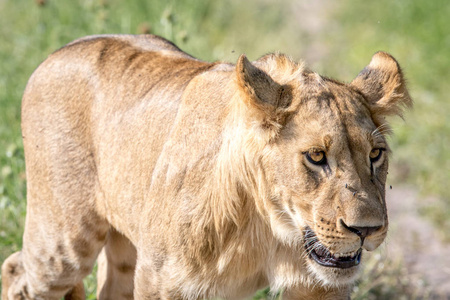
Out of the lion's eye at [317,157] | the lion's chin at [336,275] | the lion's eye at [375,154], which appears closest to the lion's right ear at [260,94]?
the lion's eye at [317,157]

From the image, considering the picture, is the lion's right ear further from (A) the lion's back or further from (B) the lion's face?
(A) the lion's back

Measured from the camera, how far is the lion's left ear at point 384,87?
9.06 ft

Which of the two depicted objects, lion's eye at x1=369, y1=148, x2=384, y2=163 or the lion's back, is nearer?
lion's eye at x1=369, y1=148, x2=384, y2=163

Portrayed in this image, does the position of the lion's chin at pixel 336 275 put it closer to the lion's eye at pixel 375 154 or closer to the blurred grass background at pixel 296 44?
the lion's eye at pixel 375 154

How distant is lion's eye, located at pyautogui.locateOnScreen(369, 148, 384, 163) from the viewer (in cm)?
260

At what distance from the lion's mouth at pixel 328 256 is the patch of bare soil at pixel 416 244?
203 centimetres

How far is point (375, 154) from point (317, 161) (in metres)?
0.22

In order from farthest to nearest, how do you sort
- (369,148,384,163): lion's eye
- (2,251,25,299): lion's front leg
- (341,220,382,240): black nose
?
1. (2,251,25,299): lion's front leg
2. (369,148,384,163): lion's eye
3. (341,220,382,240): black nose

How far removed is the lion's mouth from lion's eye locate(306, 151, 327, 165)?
257 millimetres

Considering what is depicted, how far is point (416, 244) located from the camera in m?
5.31

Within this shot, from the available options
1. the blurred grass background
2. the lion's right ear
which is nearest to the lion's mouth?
the lion's right ear

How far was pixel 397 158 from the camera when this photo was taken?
6.31 m

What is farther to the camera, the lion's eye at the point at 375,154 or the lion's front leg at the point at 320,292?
the lion's front leg at the point at 320,292

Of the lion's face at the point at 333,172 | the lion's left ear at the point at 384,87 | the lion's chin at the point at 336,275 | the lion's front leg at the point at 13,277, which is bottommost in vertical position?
the lion's front leg at the point at 13,277
